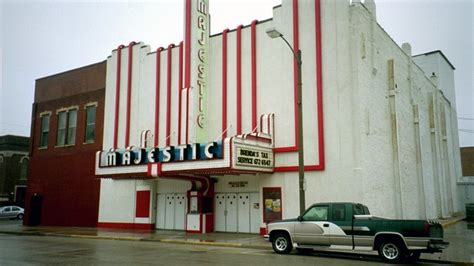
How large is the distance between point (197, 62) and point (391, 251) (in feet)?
47.6

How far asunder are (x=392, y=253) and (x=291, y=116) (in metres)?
10.2

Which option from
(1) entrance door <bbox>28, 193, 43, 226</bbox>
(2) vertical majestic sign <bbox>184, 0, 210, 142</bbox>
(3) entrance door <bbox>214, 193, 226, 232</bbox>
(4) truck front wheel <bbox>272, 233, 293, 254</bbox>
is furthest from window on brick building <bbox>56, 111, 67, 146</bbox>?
(4) truck front wheel <bbox>272, 233, 293, 254</bbox>

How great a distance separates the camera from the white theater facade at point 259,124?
20.0 m

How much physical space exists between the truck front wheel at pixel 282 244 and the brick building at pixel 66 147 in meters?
17.3

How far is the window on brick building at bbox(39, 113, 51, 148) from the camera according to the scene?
109 feet

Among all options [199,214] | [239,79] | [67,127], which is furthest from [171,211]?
[67,127]

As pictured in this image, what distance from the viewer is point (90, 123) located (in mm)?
30484

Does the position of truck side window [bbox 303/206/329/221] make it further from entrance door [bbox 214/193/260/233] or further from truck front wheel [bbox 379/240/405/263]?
entrance door [bbox 214/193/260/233]

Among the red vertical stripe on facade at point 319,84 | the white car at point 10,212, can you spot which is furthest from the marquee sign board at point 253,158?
the white car at point 10,212

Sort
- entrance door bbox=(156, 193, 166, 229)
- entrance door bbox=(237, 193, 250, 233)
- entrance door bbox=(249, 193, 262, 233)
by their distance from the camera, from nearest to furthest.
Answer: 1. entrance door bbox=(249, 193, 262, 233)
2. entrance door bbox=(237, 193, 250, 233)
3. entrance door bbox=(156, 193, 166, 229)

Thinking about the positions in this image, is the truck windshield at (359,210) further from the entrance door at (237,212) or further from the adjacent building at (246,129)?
the entrance door at (237,212)

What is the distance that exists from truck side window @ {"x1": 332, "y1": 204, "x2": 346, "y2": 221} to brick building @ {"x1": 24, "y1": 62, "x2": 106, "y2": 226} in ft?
63.2

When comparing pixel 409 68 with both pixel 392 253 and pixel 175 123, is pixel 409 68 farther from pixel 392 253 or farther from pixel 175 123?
pixel 392 253

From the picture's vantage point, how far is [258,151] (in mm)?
20359
